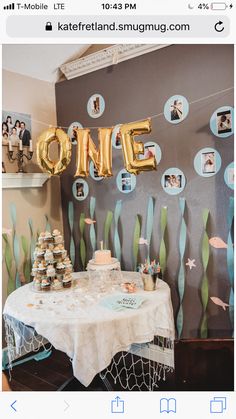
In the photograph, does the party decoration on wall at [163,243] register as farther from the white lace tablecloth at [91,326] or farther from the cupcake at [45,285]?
the cupcake at [45,285]

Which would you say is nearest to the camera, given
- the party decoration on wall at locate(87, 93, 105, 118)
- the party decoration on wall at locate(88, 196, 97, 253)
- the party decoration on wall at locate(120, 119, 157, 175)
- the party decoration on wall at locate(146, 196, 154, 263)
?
the party decoration on wall at locate(120, 119, 157, 175)

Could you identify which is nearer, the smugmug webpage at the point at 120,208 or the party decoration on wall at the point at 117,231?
the smugmug webpage at the point at 120,208

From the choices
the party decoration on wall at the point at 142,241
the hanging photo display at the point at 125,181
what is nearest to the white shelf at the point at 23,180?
the hanging photo display at the point at 125,181

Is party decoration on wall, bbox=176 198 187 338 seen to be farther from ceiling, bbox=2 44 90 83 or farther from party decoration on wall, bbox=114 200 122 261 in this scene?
ceiling, bbox=2 44 90 83

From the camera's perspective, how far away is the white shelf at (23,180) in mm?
1608

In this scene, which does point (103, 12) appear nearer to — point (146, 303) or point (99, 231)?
point (146, 303)

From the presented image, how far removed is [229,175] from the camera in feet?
4.21

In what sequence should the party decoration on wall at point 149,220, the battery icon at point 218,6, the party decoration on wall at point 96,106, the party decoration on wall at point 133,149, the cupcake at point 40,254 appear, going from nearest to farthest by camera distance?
the battery icon at point 218,6 < the party decoration on wall at point 133,149 < the cupcake at point 40,254 < the party decoration on wall at point 149,220 < the party decoration on wall at point 96,106

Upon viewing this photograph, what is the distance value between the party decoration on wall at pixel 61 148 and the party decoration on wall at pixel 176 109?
0.49 meters

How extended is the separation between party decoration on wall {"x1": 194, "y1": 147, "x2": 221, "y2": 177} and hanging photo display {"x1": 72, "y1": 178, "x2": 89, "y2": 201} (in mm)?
675

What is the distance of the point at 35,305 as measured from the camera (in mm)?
1148

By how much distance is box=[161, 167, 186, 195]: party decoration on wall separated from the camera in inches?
56.5

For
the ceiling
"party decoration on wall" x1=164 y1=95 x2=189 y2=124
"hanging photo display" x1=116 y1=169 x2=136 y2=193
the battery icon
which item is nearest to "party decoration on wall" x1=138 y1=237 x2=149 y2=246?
"hanging photo display" x1=116 y1=169 x2=136 y2=193
